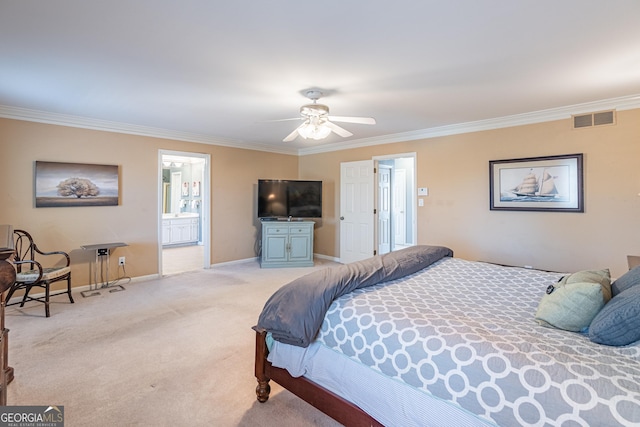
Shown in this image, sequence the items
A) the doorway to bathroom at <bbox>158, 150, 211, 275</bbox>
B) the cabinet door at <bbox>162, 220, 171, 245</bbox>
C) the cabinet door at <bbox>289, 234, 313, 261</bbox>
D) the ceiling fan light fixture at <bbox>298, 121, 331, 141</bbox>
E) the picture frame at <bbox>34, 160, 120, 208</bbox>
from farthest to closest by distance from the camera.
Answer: the cabinet door at <bbox>162, 220, 171, 245</bbox>, the doorway to bathroom at <bbox>158, 150, 211, 275</bbox>, the cabinet door at <bbox>289, 234, 313, 261</bbox>, the picture frame at <bbox>34, 160, 120, 208</bbox>, the ceiling fan light fixture at <bbox>298, 121, 331, 141</bbox>

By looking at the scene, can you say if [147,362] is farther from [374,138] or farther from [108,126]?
[374,138]

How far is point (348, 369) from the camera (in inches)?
63.9

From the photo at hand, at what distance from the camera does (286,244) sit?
5.82 metres

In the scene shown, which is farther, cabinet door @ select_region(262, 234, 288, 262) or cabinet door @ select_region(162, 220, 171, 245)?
cabinet door @ select_region(162, 220, 171, 245)

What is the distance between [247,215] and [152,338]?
3.54 m

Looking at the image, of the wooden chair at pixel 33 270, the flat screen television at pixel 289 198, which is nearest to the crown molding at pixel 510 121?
the flat screen television at pixel 289 198

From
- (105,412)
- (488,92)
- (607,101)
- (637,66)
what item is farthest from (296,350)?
(607,101)

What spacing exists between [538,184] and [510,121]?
0.91m

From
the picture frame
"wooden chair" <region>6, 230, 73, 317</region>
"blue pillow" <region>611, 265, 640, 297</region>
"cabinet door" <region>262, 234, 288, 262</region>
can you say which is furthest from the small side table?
"blue pillow" <region>611, 265, 640, 297</region>

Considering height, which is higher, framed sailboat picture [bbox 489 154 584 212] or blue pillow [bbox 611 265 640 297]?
framed sailboat picture [bbox 489 154 584 212]

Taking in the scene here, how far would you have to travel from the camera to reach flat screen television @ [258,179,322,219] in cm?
600

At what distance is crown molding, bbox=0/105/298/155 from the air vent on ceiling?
5.02 meters

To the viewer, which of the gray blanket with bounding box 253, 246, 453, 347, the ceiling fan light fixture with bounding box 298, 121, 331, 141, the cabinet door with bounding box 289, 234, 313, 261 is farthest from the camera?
the cabinet door with bounding box 289, 234, 313, 261

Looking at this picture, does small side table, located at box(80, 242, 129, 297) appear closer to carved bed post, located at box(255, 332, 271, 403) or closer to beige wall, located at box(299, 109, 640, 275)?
carved bed post, located at box(255, 332, 271, 403)
